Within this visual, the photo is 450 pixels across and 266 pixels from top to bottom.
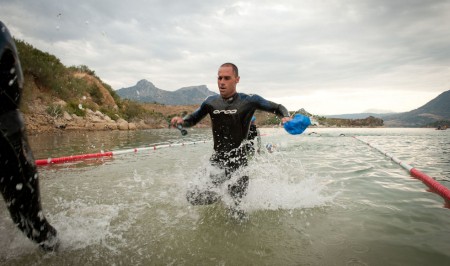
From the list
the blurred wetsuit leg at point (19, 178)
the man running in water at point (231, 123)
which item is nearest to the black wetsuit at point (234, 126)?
the man running in water at point (231, 123)

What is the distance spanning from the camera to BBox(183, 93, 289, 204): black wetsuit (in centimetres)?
386

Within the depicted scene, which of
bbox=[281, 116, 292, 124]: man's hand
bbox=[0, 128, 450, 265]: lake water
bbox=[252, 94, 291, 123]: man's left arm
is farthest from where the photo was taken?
bbox=[252, 94, 291, 123]: man's left arm

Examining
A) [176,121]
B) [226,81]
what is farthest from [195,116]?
[226,81]

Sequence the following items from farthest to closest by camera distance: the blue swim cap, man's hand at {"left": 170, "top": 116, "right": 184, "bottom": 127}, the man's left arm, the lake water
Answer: man's hand at {"left": 170, "top": 116, "right": 184, "bottom": 127}, the man's left arm, the blue swim cap, the lake water

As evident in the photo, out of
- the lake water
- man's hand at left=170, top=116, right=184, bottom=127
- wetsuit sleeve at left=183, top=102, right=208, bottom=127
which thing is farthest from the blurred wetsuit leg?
wetsuit sleeve at left=183, top=102, right=208, bottom=127

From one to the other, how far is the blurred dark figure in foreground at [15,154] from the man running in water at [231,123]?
6.53ft

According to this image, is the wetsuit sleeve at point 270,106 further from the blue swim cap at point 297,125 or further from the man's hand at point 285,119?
the blue swim cap at point 297,125

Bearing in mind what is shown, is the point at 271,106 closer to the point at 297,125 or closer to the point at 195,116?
the point at 297,125

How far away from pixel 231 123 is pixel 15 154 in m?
2.62

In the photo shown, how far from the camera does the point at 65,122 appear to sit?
2495 centimetres

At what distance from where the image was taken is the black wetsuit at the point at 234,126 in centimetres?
386

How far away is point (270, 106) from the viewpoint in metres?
4.09

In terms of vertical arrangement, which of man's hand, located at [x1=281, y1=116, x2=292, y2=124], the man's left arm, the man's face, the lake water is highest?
the man's face

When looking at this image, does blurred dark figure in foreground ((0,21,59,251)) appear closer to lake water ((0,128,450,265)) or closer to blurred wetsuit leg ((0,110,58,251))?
blurred wetsuit leg ((0,110,58,251))
